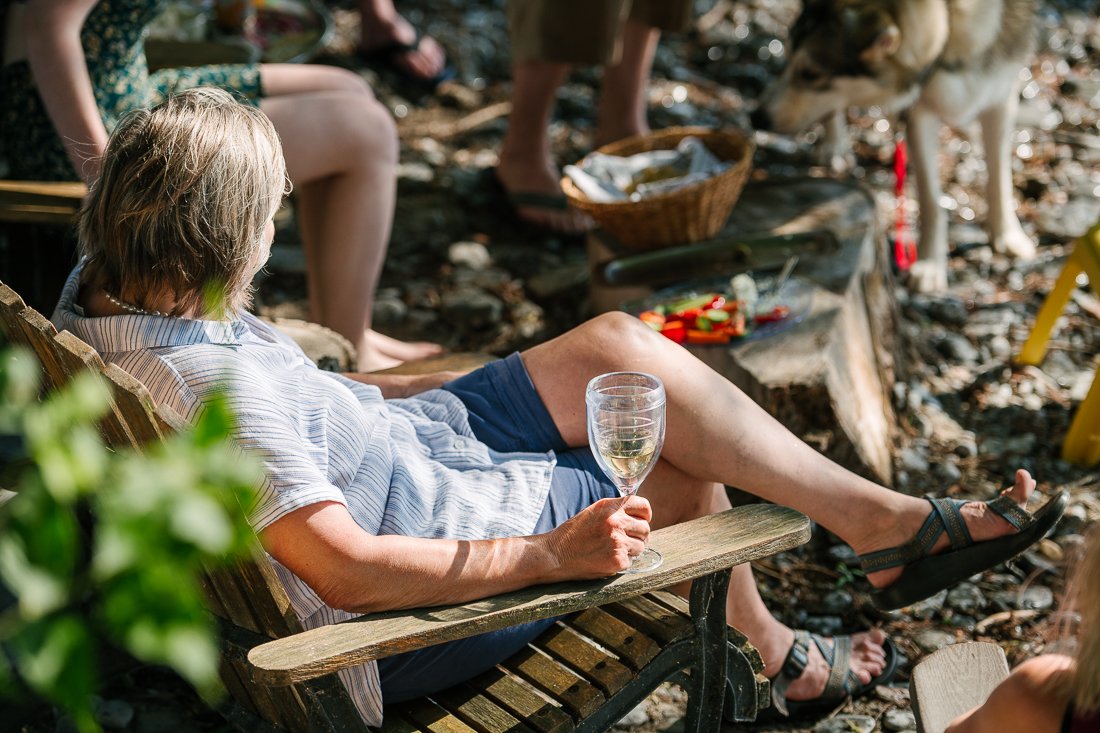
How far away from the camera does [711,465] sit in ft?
7.39

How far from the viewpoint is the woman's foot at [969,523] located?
2275 millimetres

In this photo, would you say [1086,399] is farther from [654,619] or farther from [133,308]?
[133,308]

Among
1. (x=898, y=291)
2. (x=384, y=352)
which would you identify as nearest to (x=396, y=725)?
(x=384, y=352)

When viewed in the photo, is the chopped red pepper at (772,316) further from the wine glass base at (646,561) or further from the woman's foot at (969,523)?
the wine glass base at (646,561)

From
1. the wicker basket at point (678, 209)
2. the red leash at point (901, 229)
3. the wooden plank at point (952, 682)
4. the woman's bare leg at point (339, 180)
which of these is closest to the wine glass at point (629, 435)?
the wooden plank at point (952, 682)

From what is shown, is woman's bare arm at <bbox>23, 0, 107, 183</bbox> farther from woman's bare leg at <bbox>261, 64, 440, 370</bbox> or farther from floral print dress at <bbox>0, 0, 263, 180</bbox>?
woman's bare leg at <bbox>261, 64, 440, 370</bbox>

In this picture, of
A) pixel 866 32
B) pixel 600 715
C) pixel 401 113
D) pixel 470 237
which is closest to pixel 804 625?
pixel 600 715

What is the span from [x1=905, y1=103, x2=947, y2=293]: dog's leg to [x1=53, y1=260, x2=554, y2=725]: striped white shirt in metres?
2.65

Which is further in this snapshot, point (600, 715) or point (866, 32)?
point (866, 32)

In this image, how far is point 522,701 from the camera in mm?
1981

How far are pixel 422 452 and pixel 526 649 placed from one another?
0.42m

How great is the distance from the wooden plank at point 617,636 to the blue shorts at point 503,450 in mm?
69

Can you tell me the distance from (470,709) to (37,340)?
91 cm

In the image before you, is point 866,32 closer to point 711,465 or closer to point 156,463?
point 711,465
